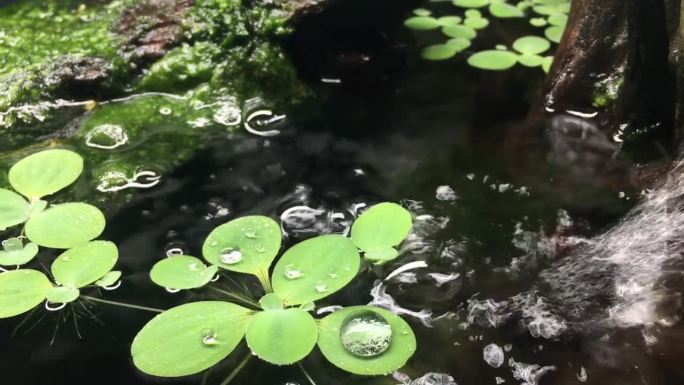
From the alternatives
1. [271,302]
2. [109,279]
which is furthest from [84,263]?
[271,302]

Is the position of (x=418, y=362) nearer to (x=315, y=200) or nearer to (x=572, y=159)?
(x=315, y=200)

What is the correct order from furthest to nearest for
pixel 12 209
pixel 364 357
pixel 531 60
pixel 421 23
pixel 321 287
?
pixel 421 23, pixel 531 60, pixel 12 209, pixel 321 287, pixel 364 357

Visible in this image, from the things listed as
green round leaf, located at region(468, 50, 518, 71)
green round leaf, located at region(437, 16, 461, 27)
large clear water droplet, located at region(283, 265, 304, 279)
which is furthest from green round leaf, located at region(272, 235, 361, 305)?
green round leaf, located at region(437, 16, 461, 27)

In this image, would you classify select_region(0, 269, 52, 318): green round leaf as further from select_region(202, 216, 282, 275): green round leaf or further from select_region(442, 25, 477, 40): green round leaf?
select_region(442, 25, 477, 40): green round leaf

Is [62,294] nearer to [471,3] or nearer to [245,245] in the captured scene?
[245,245]

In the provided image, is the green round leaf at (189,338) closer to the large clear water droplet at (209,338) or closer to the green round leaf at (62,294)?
the large clear water droplet at (209,338)

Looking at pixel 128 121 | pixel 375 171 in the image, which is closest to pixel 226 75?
pixel 128 121

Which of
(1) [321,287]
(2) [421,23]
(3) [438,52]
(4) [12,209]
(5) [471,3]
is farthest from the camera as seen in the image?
(5) [471,3]
